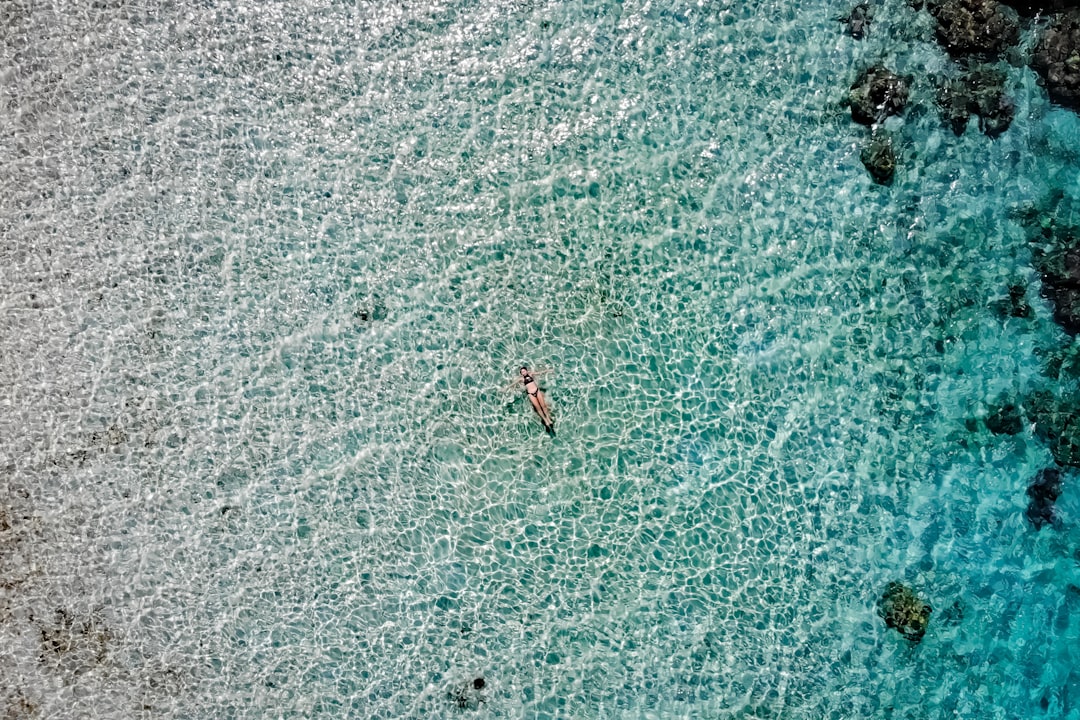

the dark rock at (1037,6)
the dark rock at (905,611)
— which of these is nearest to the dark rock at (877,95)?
the dark rock at (1037,6)

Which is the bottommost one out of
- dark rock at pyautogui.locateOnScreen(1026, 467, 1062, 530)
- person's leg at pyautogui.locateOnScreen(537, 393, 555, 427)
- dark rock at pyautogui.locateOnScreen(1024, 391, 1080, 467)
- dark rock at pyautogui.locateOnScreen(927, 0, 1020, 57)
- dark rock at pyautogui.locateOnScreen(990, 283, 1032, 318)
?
dark rock at pyautogui.locateOnScreen(1026, 467, 1062, 530)

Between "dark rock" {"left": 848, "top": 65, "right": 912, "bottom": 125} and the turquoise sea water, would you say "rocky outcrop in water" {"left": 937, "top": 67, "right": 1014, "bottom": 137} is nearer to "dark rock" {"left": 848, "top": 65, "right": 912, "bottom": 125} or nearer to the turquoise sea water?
the turquoise sea water

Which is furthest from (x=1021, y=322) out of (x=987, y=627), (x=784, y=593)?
(x=784, y=593)

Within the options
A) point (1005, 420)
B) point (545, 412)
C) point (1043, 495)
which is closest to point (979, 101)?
point (1005, 420)

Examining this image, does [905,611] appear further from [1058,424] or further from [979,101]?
[979,101]

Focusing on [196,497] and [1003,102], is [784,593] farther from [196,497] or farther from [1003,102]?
[196,497]

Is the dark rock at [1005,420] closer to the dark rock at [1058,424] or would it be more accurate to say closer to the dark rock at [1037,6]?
the dark rock at [1058,424]

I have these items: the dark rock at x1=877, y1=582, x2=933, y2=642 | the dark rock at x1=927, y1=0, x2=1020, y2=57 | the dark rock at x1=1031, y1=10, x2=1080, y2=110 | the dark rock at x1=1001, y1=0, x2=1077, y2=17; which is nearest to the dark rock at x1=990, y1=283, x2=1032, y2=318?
the dark rock at x1=1031, y1=10, x2=1080, y2=110
